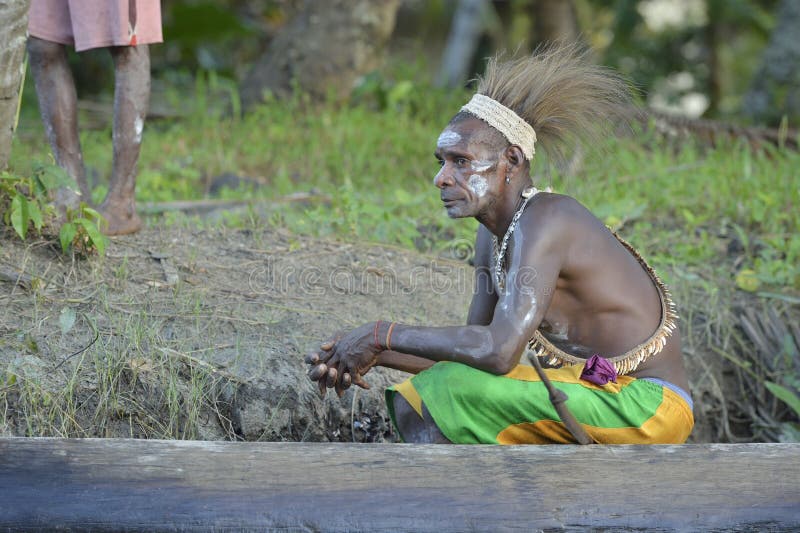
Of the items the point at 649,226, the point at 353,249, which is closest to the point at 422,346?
the point at 353,249

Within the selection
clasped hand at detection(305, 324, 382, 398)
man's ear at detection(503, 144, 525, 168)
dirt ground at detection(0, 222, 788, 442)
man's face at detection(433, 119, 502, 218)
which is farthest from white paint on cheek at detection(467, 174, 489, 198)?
dirt ground at detection(0, 222, 788, 442)

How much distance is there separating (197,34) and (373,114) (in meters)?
2.99

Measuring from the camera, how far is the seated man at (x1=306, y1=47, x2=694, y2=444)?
8.82ft

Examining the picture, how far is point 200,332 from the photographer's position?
349 cm

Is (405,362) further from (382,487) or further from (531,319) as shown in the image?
(382,487)

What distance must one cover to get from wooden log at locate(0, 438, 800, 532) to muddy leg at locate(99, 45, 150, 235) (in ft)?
6.30

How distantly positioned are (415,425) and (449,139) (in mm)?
Result: 842

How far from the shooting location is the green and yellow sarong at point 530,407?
2684mm

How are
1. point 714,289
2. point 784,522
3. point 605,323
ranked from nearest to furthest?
point 784,522, point 605,323, point 714,289

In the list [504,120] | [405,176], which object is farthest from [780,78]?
[504,120]

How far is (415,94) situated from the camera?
7.33 meters

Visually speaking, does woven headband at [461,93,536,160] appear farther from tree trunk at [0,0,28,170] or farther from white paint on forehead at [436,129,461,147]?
tree trunk at [0,0,28,170]

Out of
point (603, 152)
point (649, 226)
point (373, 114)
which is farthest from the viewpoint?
point (373, 114)

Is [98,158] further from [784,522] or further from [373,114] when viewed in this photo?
[784,522]
